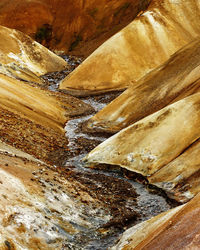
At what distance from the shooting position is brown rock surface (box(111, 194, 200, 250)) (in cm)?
827

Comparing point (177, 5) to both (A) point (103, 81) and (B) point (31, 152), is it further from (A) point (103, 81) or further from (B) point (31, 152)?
(B) point (31, 152)

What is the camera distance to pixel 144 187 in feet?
53.6

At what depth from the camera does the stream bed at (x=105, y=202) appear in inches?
475

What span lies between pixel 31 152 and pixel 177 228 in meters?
10.2

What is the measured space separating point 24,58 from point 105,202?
100ft

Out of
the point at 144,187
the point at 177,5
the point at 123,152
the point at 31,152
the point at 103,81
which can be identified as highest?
the point at 177,5

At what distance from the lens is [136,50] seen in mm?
41688

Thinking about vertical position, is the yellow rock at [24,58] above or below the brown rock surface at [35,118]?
above

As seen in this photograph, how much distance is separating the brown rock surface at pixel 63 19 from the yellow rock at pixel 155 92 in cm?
3204

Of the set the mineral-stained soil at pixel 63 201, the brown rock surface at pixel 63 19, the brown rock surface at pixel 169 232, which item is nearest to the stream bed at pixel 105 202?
the mineral-stained soil at pixel 63 201

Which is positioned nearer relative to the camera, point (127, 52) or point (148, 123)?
point (148, 123)

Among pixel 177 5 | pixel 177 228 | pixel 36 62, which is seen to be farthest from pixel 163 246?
pixel 177 5

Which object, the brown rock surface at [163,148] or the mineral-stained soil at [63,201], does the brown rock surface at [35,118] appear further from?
the brown rock surface at [163,148]

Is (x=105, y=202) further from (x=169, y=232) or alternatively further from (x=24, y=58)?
(x=24, y=58)
